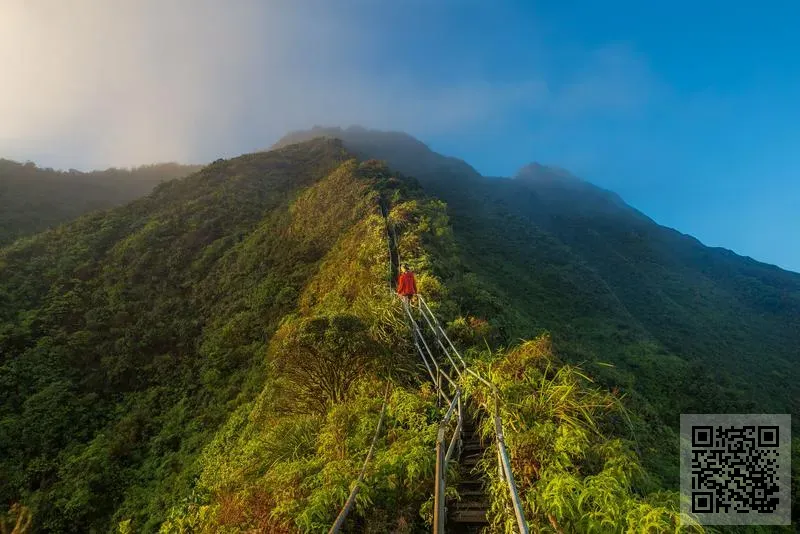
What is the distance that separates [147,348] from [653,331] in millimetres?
33166

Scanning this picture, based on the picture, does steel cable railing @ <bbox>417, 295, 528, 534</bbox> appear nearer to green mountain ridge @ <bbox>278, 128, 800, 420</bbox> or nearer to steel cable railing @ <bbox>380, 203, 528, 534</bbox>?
steel cable railing @ <bbox>380, 203, 528, 534</bbox>

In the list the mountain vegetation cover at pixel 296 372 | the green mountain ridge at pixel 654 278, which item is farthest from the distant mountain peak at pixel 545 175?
the mountain vegetation cover at pixel 296 372

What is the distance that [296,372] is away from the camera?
995cm

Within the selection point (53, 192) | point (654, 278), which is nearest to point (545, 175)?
point (654, 278)

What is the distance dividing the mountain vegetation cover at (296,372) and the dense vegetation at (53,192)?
980cm

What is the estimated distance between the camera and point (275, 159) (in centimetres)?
4816

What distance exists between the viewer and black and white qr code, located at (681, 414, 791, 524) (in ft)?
18.4

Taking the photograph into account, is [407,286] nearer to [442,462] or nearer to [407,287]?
[407,287]

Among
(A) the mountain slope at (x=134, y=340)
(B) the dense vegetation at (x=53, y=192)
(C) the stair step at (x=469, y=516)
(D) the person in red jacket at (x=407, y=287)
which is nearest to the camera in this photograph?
(C) the stair step at (x=469, y=516)

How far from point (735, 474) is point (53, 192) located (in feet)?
186

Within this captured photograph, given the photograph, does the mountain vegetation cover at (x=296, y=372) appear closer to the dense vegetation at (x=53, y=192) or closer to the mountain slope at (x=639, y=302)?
the mountain slope at (x=639, y=302)

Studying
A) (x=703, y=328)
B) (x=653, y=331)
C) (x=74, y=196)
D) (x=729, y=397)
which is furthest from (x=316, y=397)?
(x=74, y=196)

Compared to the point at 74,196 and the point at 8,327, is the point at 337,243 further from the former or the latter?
the point at 74,196

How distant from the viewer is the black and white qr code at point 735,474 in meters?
5.61
